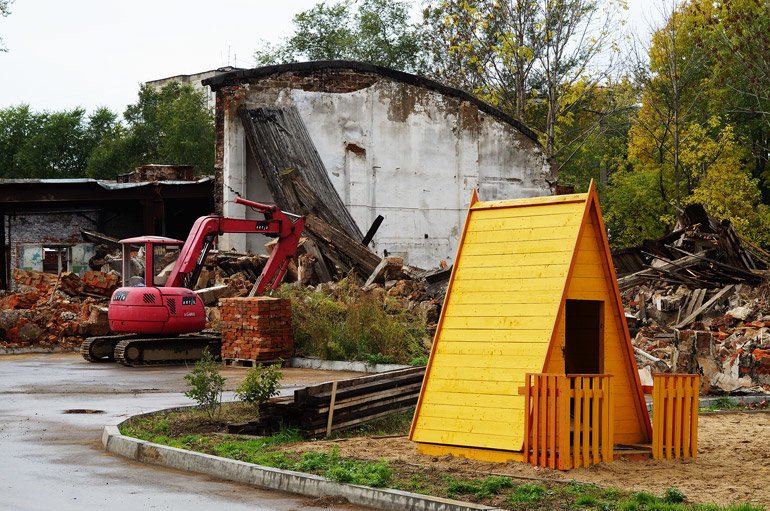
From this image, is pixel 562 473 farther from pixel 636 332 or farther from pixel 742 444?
pixel 636 332

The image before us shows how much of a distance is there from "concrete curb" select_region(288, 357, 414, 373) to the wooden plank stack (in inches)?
232

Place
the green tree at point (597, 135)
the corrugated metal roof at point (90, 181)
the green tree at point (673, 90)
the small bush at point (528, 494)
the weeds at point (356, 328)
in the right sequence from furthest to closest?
the green tree at point (597, 135)
the green tree at point (673, 90)
the corrugated metal roof at point (90, 181)
the weeds at point (356, 328)
the small bush at point (528, 494)

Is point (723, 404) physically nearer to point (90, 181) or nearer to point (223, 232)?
point (223, 232)

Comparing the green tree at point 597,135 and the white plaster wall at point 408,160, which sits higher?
the green tree at point 597,135

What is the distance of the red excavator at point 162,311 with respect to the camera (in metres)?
20.9

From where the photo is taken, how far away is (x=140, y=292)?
68.8 feet

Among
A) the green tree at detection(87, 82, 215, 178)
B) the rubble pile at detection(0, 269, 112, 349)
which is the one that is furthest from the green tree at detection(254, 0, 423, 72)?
the rubble pile at detection(0, 269, 112, 349)

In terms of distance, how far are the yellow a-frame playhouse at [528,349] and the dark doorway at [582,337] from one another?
4.1 inches

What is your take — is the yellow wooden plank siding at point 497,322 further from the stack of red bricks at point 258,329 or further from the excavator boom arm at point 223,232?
the excavator boom arm at point 223,232

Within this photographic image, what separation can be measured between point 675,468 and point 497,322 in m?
2.16

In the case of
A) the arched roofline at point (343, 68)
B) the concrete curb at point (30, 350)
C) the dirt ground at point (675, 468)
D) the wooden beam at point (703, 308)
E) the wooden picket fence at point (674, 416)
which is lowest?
the concrete curb at point (30, 350)

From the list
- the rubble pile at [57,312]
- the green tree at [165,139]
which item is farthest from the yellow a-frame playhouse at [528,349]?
the green tree at [165,139]

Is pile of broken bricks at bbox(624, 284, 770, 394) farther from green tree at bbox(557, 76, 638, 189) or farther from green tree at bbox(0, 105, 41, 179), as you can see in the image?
green tree at bbox(0, 105, 41, 179)

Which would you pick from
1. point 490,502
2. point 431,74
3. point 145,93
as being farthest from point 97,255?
point 145,93
